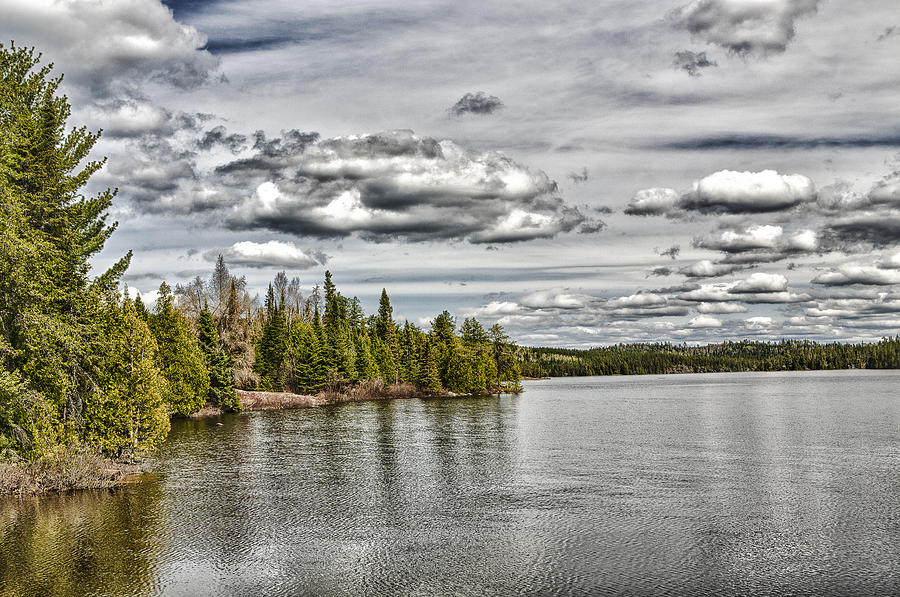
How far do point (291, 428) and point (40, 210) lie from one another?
35.1 m

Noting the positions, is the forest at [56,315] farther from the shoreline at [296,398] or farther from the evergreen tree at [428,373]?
the evergreen tree at [428,373]

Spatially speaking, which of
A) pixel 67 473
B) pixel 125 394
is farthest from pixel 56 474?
pixel 125 394

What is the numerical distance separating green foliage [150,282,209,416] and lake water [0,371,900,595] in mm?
27194

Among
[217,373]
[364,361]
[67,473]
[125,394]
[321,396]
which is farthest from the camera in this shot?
[364,361]

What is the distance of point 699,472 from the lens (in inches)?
1474

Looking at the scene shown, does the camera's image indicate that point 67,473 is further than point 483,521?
Yes

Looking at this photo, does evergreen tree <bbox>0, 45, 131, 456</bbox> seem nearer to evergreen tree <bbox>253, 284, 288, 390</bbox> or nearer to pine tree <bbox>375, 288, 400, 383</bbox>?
evergreen tree <bbox>253, 284, 288, 390</bbox>

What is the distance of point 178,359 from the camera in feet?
257

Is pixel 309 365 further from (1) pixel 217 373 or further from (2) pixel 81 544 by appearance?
(2) pixel 81 544

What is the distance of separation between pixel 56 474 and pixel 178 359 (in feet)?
155

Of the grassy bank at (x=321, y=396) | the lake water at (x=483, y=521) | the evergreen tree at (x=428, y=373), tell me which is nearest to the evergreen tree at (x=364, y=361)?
the grassy bank at (x=321, y=396)

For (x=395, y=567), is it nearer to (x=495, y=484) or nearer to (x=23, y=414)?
(x=495, y=484)

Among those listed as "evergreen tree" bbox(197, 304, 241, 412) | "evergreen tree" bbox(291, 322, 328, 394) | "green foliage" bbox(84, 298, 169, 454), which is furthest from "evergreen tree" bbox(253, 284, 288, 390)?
"green foliage" bbox(84, 298, 169, 454)

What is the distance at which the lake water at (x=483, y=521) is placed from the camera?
66.2 feet
